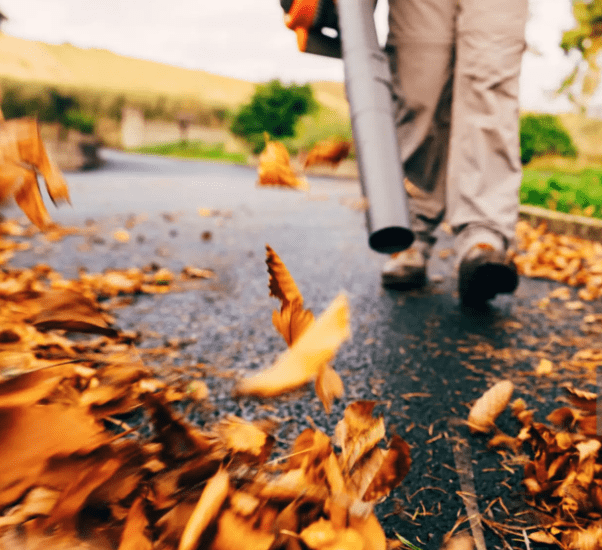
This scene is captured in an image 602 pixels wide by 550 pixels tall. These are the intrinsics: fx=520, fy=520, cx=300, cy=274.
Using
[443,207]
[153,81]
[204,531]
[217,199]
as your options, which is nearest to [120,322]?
[204,531]

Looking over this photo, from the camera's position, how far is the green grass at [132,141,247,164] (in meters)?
19.8

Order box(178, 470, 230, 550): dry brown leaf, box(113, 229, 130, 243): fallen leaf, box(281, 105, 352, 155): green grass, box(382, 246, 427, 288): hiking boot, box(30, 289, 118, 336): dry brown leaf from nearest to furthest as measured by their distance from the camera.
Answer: box(178, 470, 230, 550): dry brown leaf, box(30, 289, 118, 336): dry brown leaf, box(382, 246, 427, 288): hiking boot, box(113, 229, 130, 243): fallen leaf, box(281, 105, 352, 155): green grass

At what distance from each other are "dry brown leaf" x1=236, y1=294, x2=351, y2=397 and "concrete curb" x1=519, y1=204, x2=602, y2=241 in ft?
10.2

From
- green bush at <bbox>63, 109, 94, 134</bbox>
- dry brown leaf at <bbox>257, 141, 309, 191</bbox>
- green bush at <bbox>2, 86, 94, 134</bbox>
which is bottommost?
dry brown leaf at <bbox>257, 141, 309, 191</bbox>

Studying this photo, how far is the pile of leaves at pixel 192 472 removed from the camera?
597 mm

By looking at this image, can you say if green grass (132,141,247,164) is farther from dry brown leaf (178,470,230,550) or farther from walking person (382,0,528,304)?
Answer: dry brown leaf (178,470,230,550)

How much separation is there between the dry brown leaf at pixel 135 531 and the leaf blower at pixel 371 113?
0.96 metres

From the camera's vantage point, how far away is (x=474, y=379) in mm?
1363

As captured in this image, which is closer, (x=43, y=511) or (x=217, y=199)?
(x=43, y=511)

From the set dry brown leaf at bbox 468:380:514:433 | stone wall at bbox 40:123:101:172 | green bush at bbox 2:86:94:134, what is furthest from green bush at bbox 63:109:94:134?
dry brown leaf at bbox 468:380:514:433

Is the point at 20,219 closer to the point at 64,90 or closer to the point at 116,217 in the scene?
the point at 116,217

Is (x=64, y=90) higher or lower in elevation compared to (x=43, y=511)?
higher

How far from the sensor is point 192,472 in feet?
2.19

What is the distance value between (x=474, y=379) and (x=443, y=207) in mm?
1199
